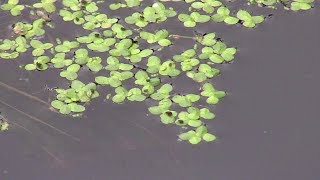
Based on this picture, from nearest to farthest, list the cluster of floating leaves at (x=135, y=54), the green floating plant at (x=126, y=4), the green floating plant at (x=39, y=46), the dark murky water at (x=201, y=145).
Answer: the dark murky water at (x=201, y=145), the cluster of floating leaves at (x=135, y=54), the green floating plant at (x=39, y=46), the green floating plant at (x=126, y=4)

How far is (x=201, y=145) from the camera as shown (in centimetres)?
219

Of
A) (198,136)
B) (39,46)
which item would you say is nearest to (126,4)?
(39,46)

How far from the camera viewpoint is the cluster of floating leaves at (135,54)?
7.63 feet

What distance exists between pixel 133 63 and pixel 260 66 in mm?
511

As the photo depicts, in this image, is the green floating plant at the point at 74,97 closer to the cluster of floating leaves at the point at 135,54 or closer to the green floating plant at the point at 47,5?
the cluster of floating leaves at the point at 135,54

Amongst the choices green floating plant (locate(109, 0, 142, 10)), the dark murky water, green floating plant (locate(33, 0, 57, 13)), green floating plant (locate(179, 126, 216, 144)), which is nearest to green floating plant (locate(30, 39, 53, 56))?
the dark murky water

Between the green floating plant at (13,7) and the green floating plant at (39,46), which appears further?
the green floating plant at (13,7)

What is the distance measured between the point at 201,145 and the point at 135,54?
1.75ft

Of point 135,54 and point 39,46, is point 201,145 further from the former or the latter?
point 39,46

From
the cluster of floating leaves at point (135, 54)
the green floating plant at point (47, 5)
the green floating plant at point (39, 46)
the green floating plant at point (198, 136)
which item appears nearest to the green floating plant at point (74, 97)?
the cluster of floating leaves at point (135, 54)

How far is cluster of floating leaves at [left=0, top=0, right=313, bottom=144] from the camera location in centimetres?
232

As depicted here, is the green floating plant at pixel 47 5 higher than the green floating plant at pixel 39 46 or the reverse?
higher

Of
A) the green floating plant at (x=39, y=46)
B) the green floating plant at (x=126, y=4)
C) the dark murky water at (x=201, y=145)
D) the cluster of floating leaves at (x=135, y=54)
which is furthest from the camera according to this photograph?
the green floating plant at (x=126, y=4)

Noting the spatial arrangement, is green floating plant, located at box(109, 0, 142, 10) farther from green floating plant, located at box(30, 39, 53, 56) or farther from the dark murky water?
the dark murky water
